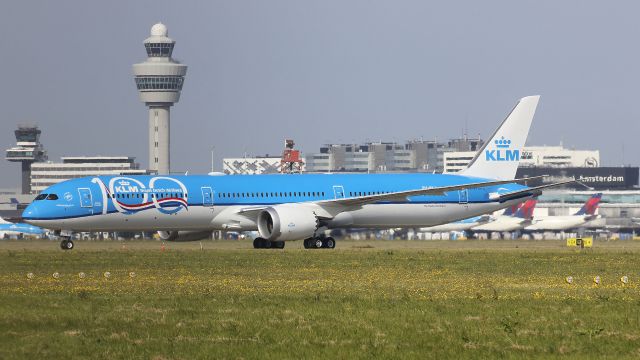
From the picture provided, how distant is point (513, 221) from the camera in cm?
14000

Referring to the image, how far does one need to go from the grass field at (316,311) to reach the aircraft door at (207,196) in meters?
18.3

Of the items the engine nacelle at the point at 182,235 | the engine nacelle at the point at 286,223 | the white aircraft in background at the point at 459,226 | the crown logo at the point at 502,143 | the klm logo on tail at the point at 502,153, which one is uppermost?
the crown logo at the point at 502,143

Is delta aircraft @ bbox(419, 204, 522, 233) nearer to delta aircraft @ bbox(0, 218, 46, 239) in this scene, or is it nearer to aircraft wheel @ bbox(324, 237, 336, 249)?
delta aircraft @ bbox(0, 218, 46, 239)

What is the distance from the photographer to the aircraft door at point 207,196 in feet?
208

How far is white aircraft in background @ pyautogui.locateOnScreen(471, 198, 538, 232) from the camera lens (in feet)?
451

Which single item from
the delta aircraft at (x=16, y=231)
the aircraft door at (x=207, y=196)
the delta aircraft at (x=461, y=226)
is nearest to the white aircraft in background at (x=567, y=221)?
the delta aircraft at (x=461, y=226)

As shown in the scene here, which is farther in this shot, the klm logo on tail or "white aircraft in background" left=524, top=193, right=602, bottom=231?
"white aircraft in background" left=524, top=193, right=602, bottom=231

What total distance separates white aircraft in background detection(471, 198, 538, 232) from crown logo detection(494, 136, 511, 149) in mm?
63002

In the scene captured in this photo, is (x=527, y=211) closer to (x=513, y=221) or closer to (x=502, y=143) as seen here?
(x=513, y=221)

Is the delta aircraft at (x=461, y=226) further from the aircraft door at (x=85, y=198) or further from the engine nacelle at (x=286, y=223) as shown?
the aircraft door at (x=85, y=198)

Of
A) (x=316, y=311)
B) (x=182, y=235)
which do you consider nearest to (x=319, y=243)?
(x=182, y=235)

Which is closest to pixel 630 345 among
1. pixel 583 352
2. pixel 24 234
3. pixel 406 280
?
pixel 583 352

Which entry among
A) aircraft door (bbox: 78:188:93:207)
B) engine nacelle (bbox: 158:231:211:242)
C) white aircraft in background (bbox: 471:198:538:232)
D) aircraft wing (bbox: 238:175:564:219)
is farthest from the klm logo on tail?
white aircraft in background (bbox: 471:198:538:232)

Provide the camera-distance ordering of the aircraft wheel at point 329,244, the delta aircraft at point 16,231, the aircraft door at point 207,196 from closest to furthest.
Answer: the aircraft door at point 207,196, the aircraft wheel at point 329,244, the delta aircraft at point 16,231
